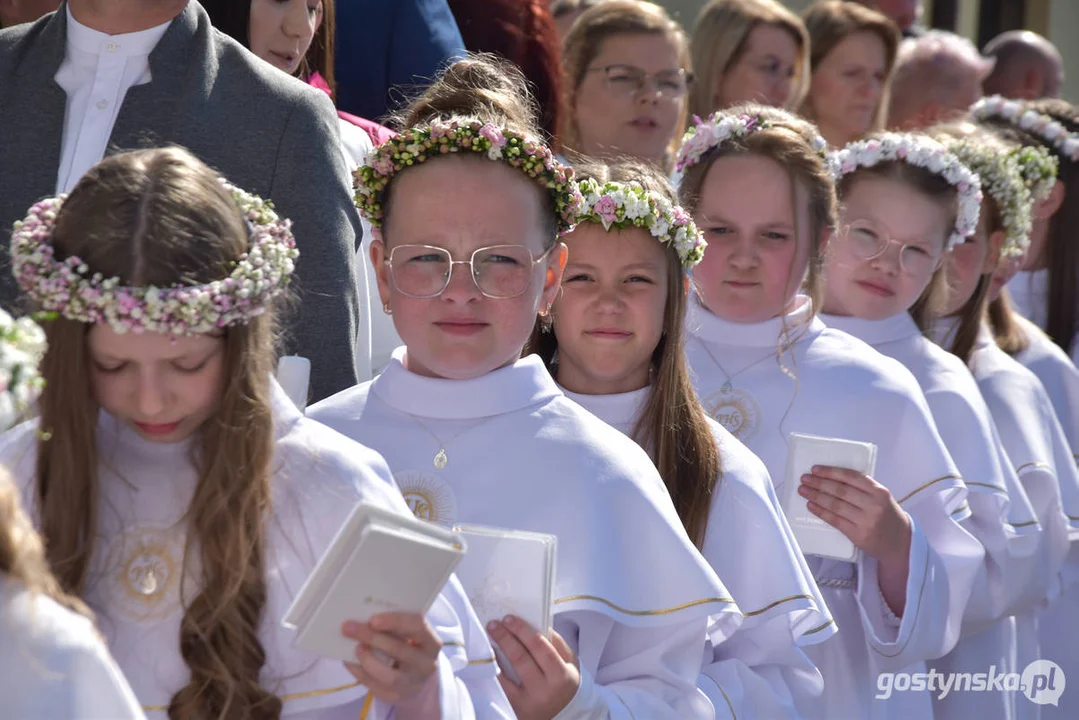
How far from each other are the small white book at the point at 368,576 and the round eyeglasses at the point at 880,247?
3.25 m

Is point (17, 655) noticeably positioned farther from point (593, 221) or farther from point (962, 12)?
point (962, 12)

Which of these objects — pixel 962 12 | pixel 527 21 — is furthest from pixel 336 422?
pixel 962 12

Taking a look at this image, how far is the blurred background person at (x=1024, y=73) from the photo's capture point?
10766 millimetres

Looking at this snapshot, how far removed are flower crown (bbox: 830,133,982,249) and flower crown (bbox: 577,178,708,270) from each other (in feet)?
5.09

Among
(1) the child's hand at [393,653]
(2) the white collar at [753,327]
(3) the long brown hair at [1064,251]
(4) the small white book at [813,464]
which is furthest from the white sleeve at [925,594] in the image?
(3) the long brown hair at [1064,251]

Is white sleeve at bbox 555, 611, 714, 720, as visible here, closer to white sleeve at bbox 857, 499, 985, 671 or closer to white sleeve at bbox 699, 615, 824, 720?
white sleeve at bbox 699, 615, 824, 720

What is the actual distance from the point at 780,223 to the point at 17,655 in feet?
10.3

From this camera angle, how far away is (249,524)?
2.98m

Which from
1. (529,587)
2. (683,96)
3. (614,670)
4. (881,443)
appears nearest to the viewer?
(529,587)

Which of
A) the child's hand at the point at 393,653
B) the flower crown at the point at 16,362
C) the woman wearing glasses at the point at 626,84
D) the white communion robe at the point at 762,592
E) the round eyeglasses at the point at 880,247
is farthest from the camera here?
the woman wearing glasses at the point at 626,84

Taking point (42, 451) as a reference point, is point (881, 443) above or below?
below

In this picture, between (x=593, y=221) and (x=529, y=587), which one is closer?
(x=529, y=587)

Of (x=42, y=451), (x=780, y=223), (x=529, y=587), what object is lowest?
(x=529, y=587)

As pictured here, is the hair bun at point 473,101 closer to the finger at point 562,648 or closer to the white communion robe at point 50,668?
the finger at point 562,648
